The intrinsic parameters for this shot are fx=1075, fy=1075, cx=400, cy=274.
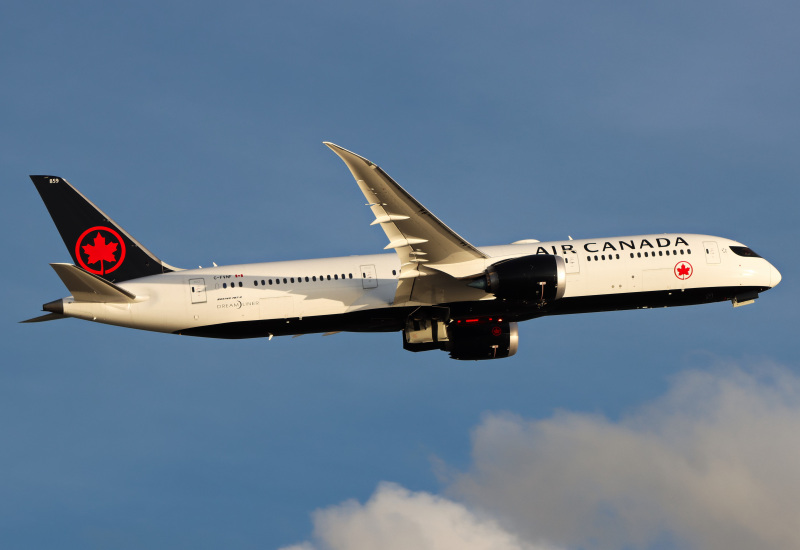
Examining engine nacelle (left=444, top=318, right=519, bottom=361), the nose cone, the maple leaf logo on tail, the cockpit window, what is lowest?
engine nacelle (left=444, top=318, right=519, bottom=361)

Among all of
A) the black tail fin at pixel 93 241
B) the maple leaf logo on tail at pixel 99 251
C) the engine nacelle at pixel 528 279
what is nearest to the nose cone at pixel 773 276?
the engine nacelle at pixel 528 279

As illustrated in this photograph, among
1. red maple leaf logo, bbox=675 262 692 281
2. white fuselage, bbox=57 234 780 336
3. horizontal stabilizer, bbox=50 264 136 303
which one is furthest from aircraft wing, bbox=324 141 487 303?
horizontal stabilizer, bbox=50 264 136 303

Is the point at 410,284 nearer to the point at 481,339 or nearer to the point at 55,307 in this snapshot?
the point at 481,339

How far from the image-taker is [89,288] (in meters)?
47.8

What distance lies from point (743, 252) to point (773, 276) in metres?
2.08

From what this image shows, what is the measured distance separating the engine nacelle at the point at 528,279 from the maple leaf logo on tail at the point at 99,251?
713 inches

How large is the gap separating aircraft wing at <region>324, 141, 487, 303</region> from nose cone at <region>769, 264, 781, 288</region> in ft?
50.9

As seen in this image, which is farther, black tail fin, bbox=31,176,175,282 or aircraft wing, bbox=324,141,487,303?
black tail fin, bbox=31,176,175,282

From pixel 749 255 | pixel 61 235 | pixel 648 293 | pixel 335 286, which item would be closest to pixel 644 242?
pixel 648 293

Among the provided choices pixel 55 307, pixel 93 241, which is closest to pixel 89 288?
pixel 55 307

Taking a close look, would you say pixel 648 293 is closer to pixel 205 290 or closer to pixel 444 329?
pixel 444 329

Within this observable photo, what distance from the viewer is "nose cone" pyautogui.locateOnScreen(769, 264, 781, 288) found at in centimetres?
5416

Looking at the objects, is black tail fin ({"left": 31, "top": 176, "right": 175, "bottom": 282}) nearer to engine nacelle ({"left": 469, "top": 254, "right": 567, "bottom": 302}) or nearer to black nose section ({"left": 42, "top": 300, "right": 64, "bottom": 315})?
black nose section ({"left": 42, "top": 300, "right": 64, "bottom": 315})

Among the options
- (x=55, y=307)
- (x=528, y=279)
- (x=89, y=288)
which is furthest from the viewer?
(x=55, y=307)
